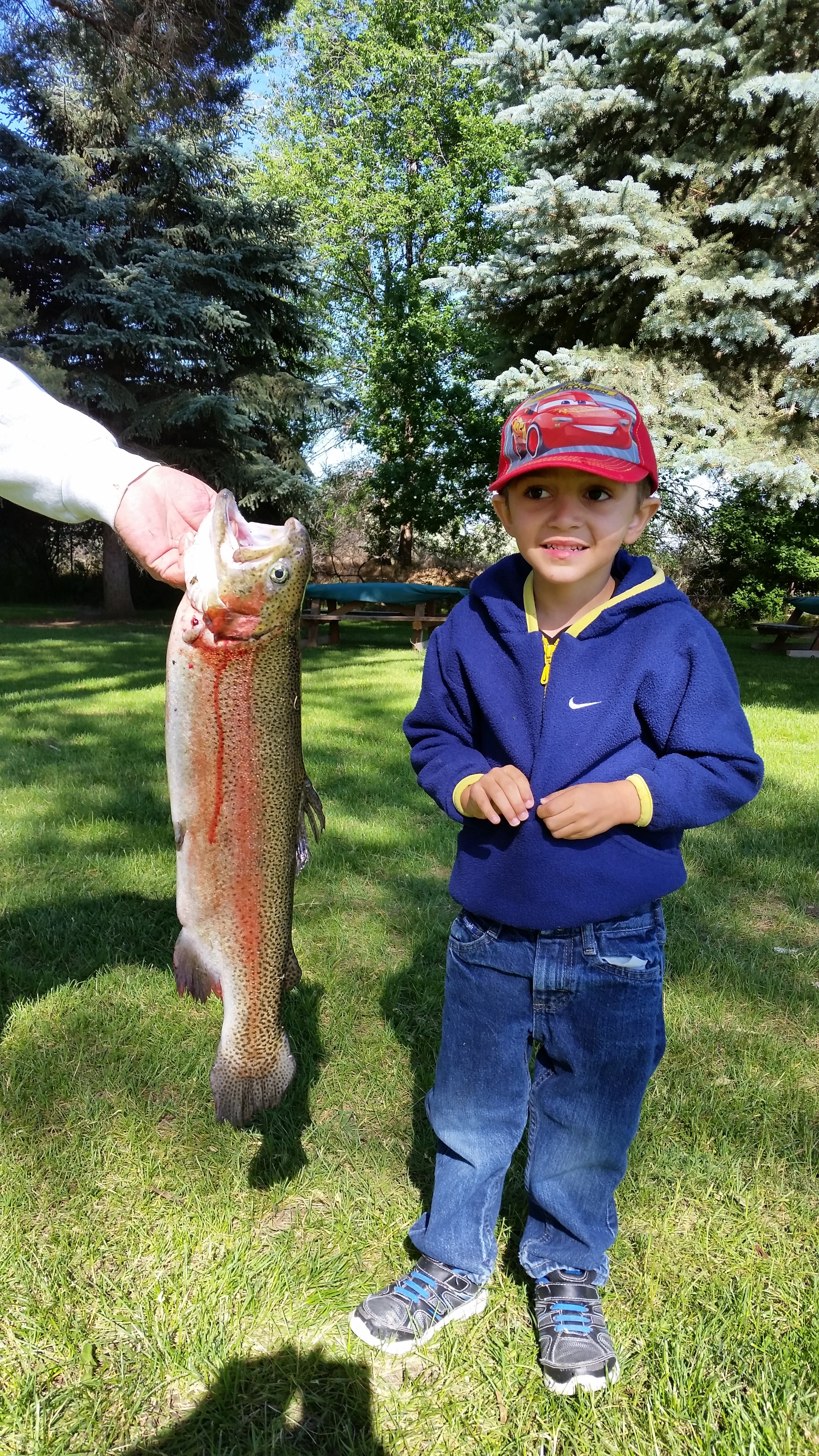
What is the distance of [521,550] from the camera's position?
2.12 metres

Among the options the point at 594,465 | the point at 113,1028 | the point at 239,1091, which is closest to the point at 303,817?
the point at 239,1091

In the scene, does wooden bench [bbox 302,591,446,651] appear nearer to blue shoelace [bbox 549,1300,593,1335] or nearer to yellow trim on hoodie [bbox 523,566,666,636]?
yellow trim on hoodie [bbox 523,566,666,636]

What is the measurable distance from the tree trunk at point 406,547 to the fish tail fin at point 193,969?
85.9ft

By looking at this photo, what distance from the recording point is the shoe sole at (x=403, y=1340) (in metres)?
2.08

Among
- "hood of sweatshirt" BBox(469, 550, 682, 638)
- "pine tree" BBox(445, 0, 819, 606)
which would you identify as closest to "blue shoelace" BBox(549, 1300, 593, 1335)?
"hood of sweatshirt" BBox(469, 550, 682, 638)

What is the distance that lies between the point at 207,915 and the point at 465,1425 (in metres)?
1.21

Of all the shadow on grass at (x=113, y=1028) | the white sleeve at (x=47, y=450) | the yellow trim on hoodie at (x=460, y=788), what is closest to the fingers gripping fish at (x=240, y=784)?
the yellow trim on hoodie at (x=460, y=788)

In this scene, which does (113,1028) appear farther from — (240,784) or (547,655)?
(547,655)

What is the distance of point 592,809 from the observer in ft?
6.10

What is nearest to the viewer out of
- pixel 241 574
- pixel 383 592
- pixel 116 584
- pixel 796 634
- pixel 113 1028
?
pixel 241 574

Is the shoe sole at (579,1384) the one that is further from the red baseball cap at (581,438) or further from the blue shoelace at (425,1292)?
the red baseball cap at (581,438)

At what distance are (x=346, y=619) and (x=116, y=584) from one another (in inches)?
266

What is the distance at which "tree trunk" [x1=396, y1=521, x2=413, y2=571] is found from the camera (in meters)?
27.8

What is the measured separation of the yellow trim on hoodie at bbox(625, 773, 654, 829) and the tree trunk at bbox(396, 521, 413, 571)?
86.0 ft
